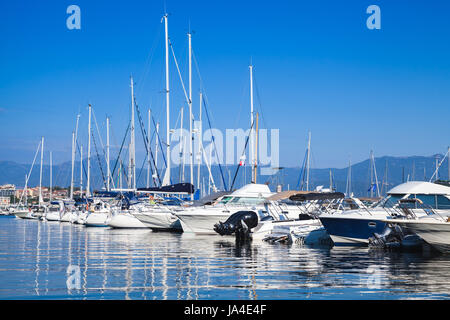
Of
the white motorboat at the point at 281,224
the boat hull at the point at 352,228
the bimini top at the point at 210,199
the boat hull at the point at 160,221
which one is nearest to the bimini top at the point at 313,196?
the white motorboat at the point at 281,224

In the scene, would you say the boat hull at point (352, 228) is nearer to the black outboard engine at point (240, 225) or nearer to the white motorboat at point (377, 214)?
the white motorboat at point (377, 214)

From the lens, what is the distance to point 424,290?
1432cm

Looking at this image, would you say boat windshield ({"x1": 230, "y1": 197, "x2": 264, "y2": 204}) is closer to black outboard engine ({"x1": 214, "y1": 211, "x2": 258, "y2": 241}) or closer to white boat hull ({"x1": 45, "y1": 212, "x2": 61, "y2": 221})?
black outboard engine ({"x1": 214, "y1": 211, "x2": 258, "y2": 241})

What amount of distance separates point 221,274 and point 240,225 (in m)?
14.8

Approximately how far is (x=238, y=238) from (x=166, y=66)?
20.4m

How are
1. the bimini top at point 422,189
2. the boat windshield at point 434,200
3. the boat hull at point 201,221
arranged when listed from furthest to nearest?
1. the boat hull at point 201,221
2. the bimini top at point 422,189
3. the boat windshield at point 434,200

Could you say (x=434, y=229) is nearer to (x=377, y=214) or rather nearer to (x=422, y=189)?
(x=377, y=214)

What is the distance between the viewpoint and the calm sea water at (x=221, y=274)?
13.7m

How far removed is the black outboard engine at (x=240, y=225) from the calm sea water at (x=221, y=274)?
516 cm

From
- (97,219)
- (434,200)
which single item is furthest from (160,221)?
(434,200)

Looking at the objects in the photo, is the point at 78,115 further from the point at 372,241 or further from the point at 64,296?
the point at 64,296

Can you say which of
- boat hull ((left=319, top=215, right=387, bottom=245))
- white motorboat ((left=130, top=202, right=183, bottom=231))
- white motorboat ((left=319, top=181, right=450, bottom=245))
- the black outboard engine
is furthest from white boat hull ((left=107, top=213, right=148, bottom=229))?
white motorboat ((left=319, top=181, right=450, bottom=245))

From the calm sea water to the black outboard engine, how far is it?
5.16 metres
